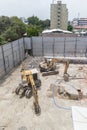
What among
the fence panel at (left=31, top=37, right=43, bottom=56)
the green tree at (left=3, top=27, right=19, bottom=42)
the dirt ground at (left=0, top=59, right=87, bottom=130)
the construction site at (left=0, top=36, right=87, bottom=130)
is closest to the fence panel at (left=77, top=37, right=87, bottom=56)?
the fence panel at (left=31, top=37, right=43, bottom=56)

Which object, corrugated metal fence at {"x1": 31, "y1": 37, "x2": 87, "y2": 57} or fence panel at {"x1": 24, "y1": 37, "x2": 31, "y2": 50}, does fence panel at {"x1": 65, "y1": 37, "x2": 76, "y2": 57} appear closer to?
corrugated metal fence at {"x1": 31, "y1": 37, "x2": 87, "y2": 57}

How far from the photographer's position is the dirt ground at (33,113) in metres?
8.21

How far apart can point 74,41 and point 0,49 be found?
35.2 feet

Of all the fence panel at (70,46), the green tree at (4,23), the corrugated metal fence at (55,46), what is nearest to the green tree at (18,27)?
the green tree at (4,23)

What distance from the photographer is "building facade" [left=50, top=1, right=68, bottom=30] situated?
6200 cm

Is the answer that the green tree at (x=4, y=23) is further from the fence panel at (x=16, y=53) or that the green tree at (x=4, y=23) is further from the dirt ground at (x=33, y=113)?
the dirt ground at (x=33, y=113)

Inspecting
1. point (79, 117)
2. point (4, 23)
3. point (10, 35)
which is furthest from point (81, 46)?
point (4, 23)

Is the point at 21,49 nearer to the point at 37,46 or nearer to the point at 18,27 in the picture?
the point at 37,46

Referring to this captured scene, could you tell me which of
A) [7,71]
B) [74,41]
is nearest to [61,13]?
[74,41]

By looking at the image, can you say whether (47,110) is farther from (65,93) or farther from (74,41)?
(74,41)

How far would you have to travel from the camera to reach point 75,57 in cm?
2083

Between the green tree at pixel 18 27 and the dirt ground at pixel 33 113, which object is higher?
the green tree at pixel 18 27

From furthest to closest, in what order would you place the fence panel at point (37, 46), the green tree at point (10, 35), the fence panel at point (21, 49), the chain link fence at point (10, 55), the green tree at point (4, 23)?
the green tree at point (4, 23) → the green tree at point (10, 35) → the fence panel at point (37, 46) → the fence panel at point (21, 49) → the chain link fence at point (10, 55)

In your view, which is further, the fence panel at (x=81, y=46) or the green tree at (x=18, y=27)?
the green tree at (x=18, y=27)
